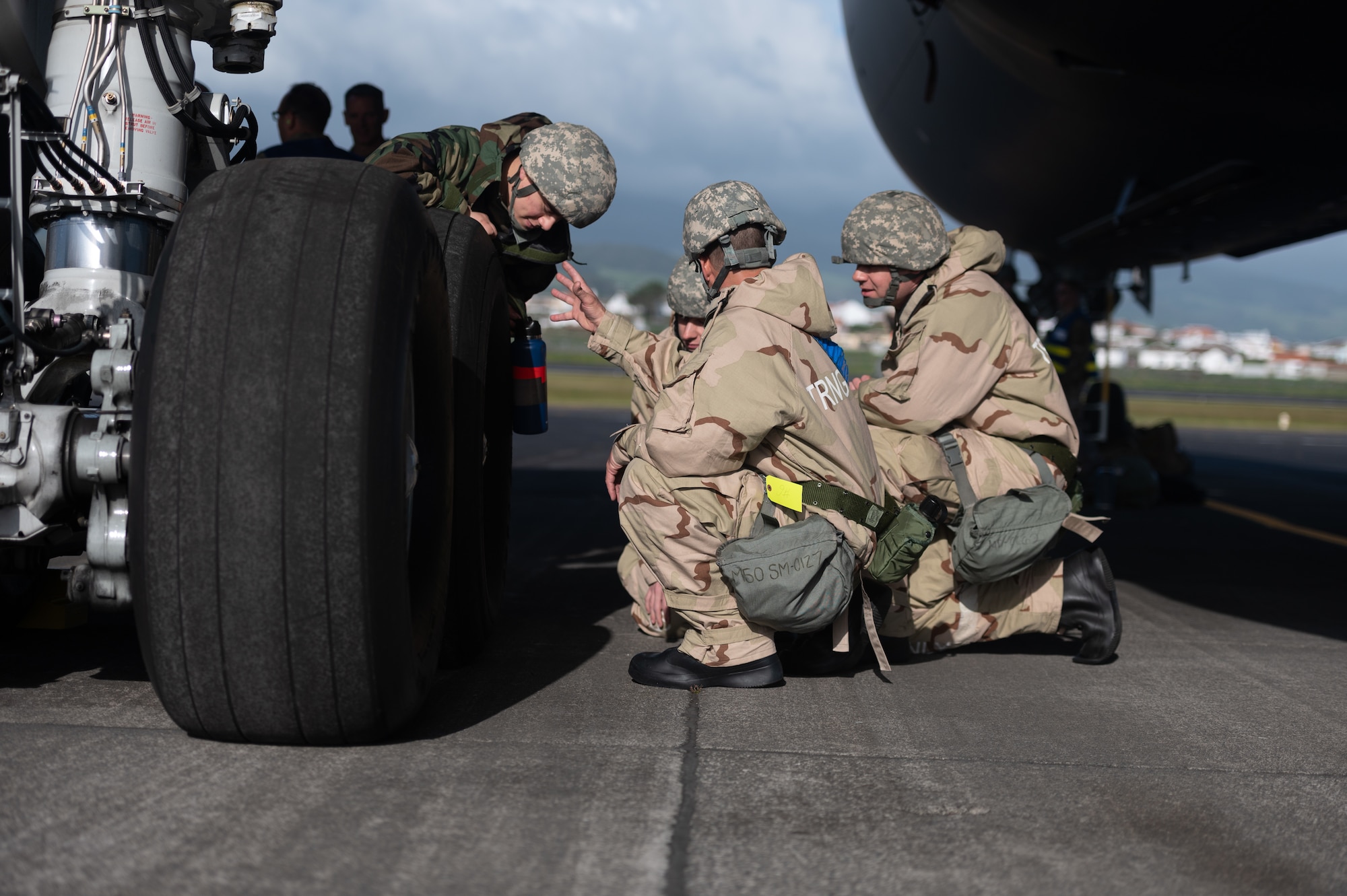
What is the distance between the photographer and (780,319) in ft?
10.2

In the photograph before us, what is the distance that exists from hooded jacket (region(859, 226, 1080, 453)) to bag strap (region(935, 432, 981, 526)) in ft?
0.24

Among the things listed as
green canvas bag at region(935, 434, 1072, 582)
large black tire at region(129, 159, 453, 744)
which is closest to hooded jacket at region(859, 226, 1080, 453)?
green canvas bag at region(935, 434, 1072, 582)

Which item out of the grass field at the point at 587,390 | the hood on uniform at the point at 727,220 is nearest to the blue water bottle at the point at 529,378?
the hood on uniform at the point at 727,220

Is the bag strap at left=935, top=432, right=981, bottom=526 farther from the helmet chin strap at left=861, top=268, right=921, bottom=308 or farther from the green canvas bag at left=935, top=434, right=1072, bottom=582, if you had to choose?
the helmet chin strap at left=861, top=268, right=921, bottom=308

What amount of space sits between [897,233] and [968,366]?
0.51 metres

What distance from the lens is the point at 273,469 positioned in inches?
78.3

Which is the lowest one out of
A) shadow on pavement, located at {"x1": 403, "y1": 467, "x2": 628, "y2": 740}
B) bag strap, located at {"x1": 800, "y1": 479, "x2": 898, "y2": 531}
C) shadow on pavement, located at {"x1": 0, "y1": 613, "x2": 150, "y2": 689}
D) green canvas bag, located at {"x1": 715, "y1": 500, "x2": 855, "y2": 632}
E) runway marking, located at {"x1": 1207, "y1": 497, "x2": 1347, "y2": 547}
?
runway marking, located at {"x1": 1207, "y1": 497, "x2": 1347, "y2": 547}

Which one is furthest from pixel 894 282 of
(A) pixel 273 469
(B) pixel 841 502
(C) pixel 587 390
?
(C) pixel 587 390

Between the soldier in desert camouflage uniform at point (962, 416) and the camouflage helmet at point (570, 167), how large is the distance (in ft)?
2.73

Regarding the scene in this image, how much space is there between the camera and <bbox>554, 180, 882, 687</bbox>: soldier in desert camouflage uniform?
302cm

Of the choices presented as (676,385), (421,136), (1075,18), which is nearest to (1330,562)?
(1075,18)

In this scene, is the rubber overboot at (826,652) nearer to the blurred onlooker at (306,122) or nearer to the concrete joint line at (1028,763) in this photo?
the concrete joint line at (1028,763)

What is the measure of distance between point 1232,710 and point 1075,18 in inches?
135

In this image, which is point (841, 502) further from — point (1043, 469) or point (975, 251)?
point (975, 251)
